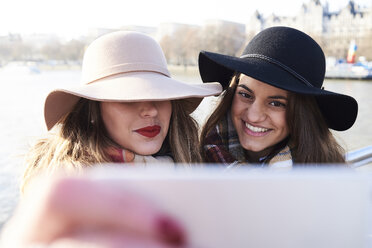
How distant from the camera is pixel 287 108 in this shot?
1.11 metres

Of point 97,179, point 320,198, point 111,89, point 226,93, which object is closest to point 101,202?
point 97,179

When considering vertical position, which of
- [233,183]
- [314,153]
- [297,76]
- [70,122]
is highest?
[233,183]

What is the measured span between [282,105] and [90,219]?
0.93 meters

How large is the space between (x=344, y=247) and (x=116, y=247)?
0.62 feet

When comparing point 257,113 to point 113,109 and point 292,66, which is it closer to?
point 292,66

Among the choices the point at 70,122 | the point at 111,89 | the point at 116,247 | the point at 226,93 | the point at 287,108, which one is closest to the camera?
the point at 116,247

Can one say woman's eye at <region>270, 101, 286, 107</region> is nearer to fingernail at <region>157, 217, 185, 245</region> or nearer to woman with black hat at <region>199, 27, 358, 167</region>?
woman with black hat at <region>199, 27, 358, 167</region>

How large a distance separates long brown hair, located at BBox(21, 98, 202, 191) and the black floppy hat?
251 millimetres

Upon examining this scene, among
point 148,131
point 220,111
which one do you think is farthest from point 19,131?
point 148,131

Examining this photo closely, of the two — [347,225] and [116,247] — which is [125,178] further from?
[347,225]

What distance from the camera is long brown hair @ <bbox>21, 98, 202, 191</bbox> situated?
2.90 feet

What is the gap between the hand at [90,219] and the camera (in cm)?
28

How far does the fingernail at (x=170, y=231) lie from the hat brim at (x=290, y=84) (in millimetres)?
768

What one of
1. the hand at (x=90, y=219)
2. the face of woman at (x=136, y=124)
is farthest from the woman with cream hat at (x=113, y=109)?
the hand at (x=90, y=219)
